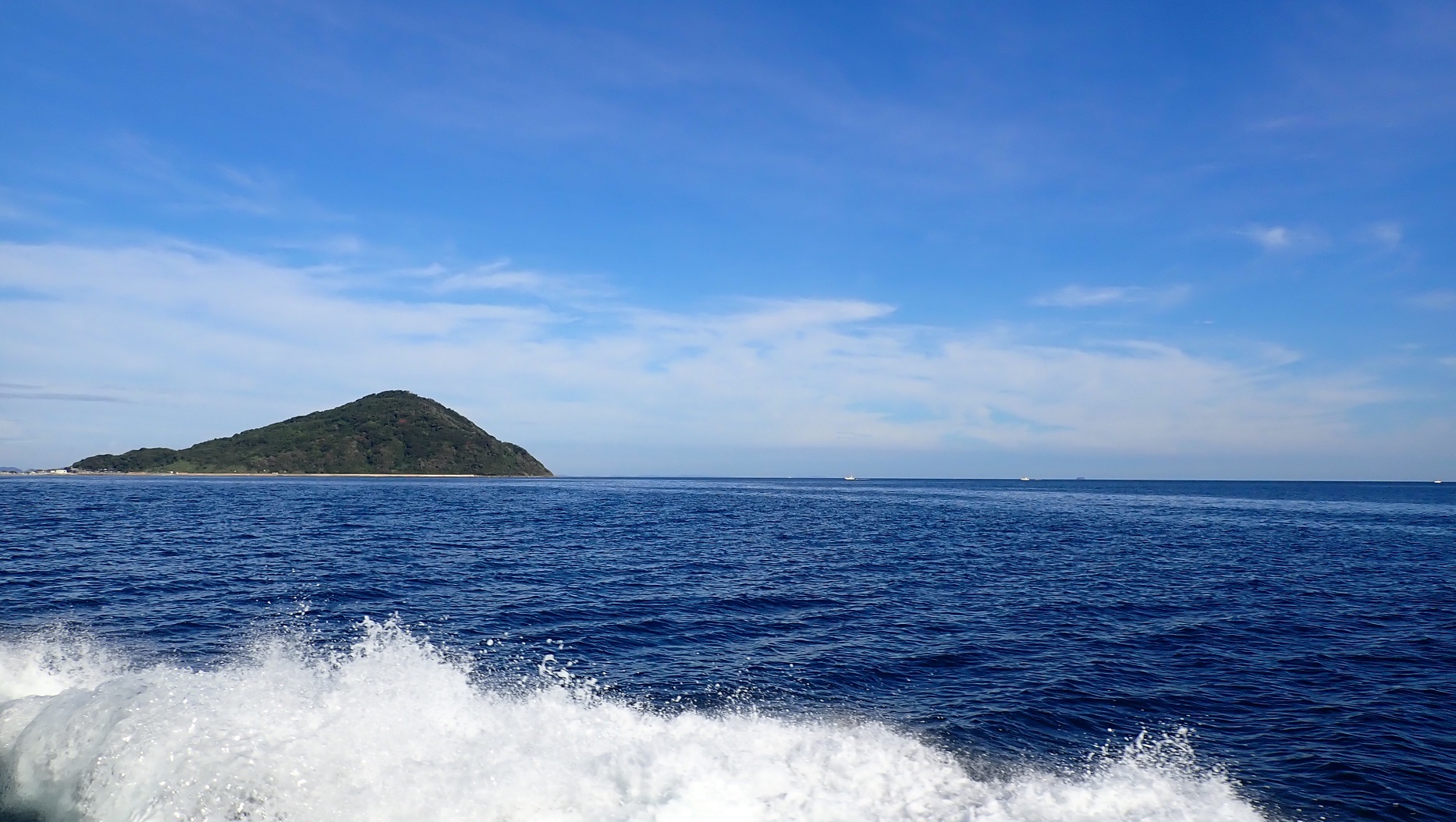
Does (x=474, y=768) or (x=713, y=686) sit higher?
(x=474, y=768)

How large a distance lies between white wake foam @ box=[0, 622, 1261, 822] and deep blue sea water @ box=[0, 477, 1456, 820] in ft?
0.23

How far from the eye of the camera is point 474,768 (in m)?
15.3

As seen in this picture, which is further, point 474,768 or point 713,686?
point 713,686

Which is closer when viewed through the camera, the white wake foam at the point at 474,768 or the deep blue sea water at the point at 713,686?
the white wake foam at the point at 474,768

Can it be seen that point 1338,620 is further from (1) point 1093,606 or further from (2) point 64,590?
(2) point 64,590

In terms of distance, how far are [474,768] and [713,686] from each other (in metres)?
8.98

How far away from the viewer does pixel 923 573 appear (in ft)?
150

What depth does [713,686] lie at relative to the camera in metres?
22.9

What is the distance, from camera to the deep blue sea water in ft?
48.7

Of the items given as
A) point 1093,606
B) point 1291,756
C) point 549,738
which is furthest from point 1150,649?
point 549,738

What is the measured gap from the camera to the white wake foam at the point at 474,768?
14078mm

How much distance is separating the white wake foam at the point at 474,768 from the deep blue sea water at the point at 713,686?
0.07 meters

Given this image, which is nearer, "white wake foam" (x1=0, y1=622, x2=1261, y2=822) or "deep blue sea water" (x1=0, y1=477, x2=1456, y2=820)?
"white wake foam" (x1=0, y1=622, x2=1261, y2=822)

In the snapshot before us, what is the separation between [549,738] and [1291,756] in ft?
57.8
